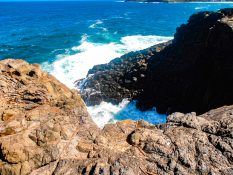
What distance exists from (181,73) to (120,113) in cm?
816

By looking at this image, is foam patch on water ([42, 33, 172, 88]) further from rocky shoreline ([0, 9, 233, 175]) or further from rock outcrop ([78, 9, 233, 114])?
rocky shoreline ([0, 9, 233, 175])

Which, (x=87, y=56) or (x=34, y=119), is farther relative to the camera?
(x=87, y=56)

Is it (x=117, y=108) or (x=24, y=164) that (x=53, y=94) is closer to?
(x=24, y=164)

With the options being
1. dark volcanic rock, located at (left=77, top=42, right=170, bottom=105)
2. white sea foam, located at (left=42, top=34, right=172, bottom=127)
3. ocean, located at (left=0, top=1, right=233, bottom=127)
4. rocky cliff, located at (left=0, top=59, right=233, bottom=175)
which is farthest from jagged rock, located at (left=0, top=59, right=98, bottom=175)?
dark volcanic rock, located at (left=77, top=42, right=170, bottom=105)

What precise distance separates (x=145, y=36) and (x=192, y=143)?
59.7 meters

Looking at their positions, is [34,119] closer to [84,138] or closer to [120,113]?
[84,138]

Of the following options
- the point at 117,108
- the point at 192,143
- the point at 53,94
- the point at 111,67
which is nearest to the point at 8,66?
the point at 53,94

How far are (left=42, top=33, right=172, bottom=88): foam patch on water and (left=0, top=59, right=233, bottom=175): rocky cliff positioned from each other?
2400 cm

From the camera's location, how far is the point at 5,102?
40.1 ft

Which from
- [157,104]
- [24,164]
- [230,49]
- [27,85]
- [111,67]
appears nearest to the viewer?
[24,164]

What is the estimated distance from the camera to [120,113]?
96.4 feet

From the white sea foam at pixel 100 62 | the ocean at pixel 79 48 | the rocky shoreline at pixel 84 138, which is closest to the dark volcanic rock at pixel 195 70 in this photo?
the white sea foam at pixel 100 62

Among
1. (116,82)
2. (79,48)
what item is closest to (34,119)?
(116,82)

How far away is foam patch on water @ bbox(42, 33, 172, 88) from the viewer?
41.6 m
